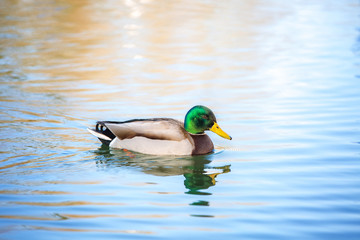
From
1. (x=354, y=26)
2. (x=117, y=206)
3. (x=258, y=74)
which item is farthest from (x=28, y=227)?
(x=354, y=26)

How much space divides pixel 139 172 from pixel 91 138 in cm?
189

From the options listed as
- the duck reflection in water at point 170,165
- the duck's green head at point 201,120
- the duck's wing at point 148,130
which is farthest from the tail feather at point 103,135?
the duck's green head at point 201,120

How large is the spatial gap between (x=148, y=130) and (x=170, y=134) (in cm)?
30

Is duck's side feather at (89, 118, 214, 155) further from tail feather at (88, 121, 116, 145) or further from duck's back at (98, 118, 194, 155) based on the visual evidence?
tail feather at (88, 121, 116, 145)

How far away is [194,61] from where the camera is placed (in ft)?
51.2

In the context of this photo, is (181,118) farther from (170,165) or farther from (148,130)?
(170,165)

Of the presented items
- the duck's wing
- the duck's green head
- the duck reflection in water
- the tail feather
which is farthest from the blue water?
the duck's green head

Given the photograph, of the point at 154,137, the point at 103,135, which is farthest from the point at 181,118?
the point at 154,137

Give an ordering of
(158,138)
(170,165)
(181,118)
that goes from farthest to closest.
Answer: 1. (181,118)
2. (158,138)
3. (170,165)

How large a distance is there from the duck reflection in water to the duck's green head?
356mm

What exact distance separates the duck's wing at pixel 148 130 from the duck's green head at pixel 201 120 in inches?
5.7

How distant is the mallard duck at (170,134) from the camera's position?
8.62 meters

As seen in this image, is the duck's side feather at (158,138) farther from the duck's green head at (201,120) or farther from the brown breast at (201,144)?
the duck's green head at (201,120)

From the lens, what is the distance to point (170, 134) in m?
8.64
